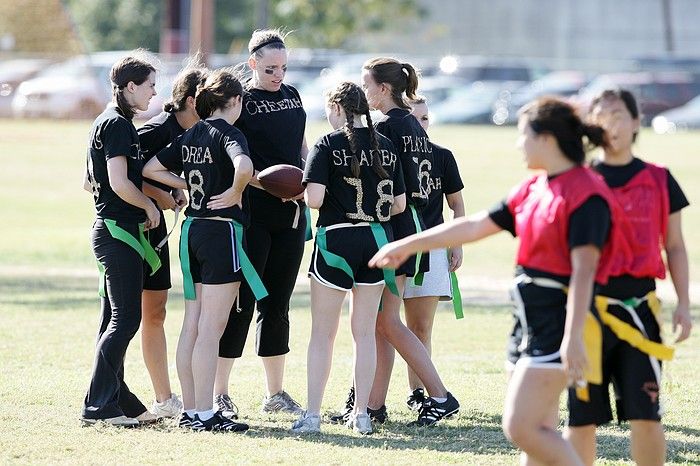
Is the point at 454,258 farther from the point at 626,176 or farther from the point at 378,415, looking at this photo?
the point at 626,176

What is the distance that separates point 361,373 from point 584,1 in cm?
5423

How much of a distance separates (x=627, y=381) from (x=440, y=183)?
2.52 m

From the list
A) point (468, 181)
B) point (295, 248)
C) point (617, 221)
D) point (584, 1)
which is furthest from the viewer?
point (584, 1)

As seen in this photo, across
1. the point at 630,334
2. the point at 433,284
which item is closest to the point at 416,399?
the point at 433,284

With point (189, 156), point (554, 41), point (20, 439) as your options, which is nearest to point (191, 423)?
point (20, 439)

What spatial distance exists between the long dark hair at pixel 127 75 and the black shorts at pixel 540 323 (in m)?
2.65

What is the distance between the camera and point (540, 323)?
4449mm

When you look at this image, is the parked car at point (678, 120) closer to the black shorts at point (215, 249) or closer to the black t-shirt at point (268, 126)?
the black t-shirt at point (268, 126)

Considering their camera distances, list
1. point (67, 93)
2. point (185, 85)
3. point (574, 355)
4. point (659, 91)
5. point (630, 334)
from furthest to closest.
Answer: point (659, 91) → point (67, 93) → point (185, 85) → point (630, 334) → point (574, 355)

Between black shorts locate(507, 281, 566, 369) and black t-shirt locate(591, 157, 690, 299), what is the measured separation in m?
0.32

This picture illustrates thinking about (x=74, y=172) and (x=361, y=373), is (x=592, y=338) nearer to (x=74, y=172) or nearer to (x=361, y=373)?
(x=361, y=373)

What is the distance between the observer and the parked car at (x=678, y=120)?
37.3 meters

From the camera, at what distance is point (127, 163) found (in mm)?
6262

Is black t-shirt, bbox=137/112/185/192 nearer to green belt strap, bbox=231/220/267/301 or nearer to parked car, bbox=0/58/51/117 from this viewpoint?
green belt strap, bbox=231/220/267/301
